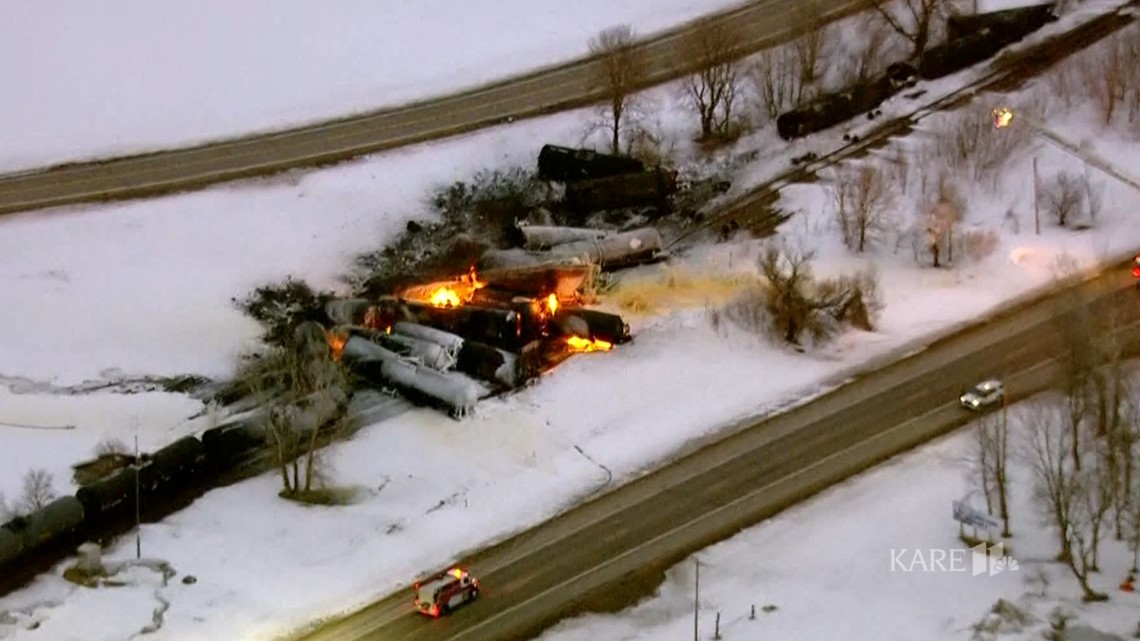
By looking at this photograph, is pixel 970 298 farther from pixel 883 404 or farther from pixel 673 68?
pixel 673 68

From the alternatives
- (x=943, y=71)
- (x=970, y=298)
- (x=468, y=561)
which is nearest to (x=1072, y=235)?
(x=970, y=298)

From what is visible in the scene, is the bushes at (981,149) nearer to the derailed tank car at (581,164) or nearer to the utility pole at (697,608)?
the derailed tank car at (581,164)

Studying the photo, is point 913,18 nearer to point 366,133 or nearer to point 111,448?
point 366,133

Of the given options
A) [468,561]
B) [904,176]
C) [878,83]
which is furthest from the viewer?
[878,83]

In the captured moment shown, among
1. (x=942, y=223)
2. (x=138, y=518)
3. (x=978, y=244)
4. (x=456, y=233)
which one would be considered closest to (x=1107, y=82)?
(x=978, y=244)

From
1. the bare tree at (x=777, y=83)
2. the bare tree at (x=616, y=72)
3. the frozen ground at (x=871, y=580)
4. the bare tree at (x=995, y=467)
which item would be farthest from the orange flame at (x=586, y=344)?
the bare tree at (x=777, y=83)

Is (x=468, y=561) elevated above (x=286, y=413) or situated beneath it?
situated beneath
